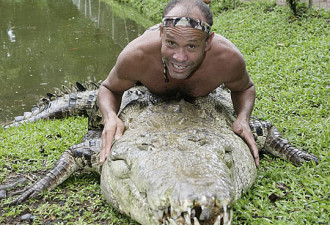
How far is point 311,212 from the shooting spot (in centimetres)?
269

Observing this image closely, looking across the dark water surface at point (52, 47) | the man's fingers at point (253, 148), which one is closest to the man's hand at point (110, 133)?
the man's fingers at point (253, 148)

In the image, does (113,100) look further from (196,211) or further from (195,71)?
(196,211)

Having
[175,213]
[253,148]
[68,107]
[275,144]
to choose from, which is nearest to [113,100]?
[253,148]

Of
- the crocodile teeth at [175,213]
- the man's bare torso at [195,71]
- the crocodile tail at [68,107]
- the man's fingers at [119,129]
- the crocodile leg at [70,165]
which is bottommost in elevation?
the crocodile tail at [68,107]

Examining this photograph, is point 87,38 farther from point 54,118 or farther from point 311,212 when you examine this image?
point 311,212

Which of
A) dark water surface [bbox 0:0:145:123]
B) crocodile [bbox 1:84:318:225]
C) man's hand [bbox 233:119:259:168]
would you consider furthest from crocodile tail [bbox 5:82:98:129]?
man's hand [bbox 233:119:259:168]

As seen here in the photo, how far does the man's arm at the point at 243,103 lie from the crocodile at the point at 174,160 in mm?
84

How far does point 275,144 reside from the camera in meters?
3.80

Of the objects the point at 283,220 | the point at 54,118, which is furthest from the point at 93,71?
the point at 283,220

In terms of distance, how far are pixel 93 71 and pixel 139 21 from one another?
5768 mm

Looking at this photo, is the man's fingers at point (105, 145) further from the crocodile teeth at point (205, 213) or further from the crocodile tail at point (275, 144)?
the crocodile tail at point (275, 144)

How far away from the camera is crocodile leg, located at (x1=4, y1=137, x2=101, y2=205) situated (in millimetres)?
3361

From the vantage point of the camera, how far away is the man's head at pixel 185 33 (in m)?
2.76

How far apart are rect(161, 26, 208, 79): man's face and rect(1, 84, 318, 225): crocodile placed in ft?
1.57
